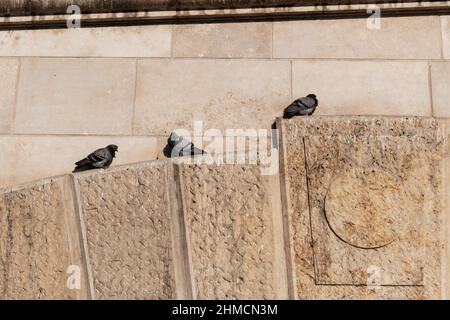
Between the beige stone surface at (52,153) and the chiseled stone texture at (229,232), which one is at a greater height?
the beige stone surface at (52,153)

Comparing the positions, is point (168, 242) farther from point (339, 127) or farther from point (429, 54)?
point (429, 54)

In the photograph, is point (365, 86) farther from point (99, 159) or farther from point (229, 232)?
point (99, 159)

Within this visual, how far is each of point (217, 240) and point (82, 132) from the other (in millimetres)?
1163

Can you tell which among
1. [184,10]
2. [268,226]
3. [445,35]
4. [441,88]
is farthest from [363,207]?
[184,10]

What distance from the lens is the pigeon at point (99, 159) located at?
13.4ft

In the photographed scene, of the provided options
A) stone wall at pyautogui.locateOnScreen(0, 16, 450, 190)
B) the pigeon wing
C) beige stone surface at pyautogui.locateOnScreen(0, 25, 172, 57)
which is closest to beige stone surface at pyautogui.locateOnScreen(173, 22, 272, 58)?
stone wall at pyautogui.locateOnScreen(0, 16, 450, 190)

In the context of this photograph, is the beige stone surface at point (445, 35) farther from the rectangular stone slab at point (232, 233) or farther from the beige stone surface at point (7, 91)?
the beige stone surface at point (7, 91)

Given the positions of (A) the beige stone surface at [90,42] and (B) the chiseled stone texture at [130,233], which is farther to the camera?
(A) the beige stone surface at [90,42]

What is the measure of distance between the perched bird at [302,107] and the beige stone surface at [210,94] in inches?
6.5

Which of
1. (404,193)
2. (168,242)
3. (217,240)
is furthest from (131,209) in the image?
(404,193)

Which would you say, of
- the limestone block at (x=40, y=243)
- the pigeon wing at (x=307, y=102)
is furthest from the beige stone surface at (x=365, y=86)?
the limestone block at (x=40, y=243)

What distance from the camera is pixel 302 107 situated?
408 cm

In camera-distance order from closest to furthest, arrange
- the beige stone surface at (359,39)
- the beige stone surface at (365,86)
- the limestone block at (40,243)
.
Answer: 1. the limestone block at (40,243)
2. the beige stone surface at (365,86)
3. the beige stone surface at (359,39)
